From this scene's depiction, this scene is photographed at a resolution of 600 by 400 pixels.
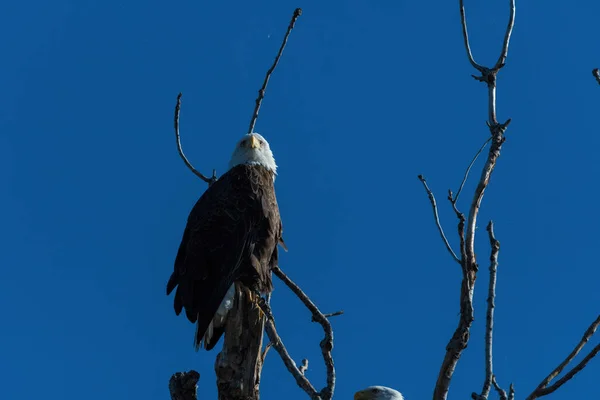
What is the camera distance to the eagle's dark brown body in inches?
195

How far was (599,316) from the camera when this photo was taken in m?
3.47

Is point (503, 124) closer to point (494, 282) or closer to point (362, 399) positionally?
point (494, 282)

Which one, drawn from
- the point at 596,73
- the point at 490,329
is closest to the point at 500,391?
the point at 490,329

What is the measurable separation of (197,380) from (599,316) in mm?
1658

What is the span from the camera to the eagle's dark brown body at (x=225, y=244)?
4.96m

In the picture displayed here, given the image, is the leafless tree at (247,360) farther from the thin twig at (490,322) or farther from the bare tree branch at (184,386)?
the thin twig at (490,322)

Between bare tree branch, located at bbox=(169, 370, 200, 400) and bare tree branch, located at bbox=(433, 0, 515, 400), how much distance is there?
3.15ft

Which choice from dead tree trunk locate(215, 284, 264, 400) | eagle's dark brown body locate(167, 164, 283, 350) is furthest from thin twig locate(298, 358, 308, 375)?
eagle's dark brown body locate(167, 164, 283, 350)

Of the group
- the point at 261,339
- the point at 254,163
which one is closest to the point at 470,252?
the point at 261,339

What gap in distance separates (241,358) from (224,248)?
1.72 m

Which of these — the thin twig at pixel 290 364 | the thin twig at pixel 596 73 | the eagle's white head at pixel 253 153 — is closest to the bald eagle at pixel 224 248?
the eagle's white head at pixel 253 153

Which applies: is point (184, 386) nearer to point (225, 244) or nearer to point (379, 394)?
point (225, 244)

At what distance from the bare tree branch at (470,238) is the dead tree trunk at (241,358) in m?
0.76

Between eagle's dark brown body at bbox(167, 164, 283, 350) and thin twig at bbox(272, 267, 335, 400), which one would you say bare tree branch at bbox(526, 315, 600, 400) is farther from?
eagle's dark brown body at bbox(167, 164, 283, 350)
